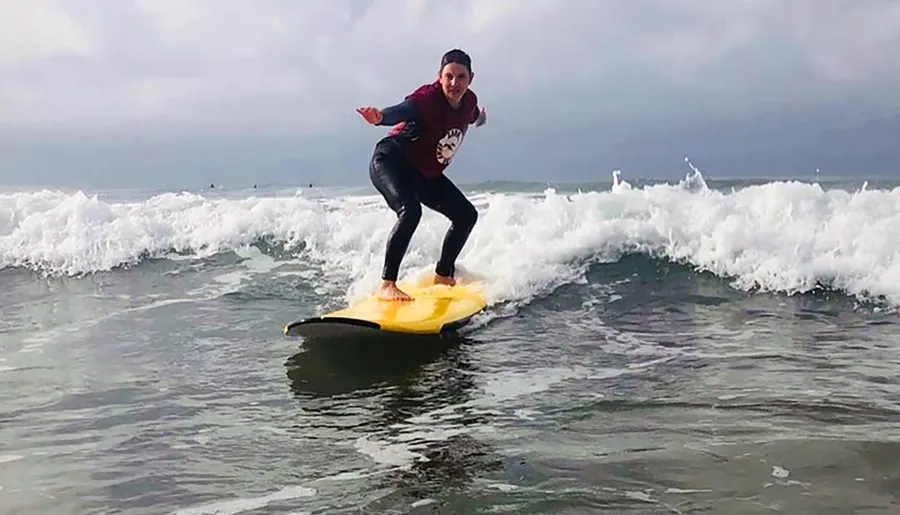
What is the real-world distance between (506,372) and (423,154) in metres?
2.27

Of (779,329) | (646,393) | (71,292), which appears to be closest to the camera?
(646,393)

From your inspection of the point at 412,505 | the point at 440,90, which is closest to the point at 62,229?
the point at 440,90

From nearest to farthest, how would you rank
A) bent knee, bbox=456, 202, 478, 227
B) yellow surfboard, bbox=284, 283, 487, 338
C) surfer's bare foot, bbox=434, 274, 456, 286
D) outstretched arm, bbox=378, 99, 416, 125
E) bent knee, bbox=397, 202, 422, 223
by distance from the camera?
yellow surfboard, bbox=284, 283, 487, 338, outstretched arm, bbox=378, 99, 416, 125, bent knee, bbox=397, 202, 422, 223, bent knee, bbox=456, 202, 478, 227, surfer's bare foot, bbox=434, 274, 456, 286

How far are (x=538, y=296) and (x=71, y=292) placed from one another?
188 inches

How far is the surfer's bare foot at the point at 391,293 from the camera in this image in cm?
567

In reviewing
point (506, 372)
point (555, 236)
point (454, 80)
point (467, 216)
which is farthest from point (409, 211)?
point (555, 236)

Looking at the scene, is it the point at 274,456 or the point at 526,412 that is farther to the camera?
the point at 526,412

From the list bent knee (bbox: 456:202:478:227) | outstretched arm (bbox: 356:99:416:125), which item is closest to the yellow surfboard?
bent knee (bbox: 456:202:478:227)

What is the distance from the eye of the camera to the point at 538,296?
6352mm

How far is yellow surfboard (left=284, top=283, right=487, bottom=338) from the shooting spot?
4.89m

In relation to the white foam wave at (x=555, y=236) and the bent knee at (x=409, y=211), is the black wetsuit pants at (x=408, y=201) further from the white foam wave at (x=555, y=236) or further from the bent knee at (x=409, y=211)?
the white foam wave at (x=555, y=236)

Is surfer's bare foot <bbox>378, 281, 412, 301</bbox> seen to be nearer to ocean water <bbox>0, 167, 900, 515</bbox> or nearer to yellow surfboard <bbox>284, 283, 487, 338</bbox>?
yellow surfboard <bbox>284, 283, 487, 338</bbox>

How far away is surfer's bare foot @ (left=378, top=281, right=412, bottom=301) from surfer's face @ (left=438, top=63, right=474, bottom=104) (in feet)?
4.93

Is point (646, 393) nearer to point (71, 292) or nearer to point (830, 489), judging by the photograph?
point (830, 489)
